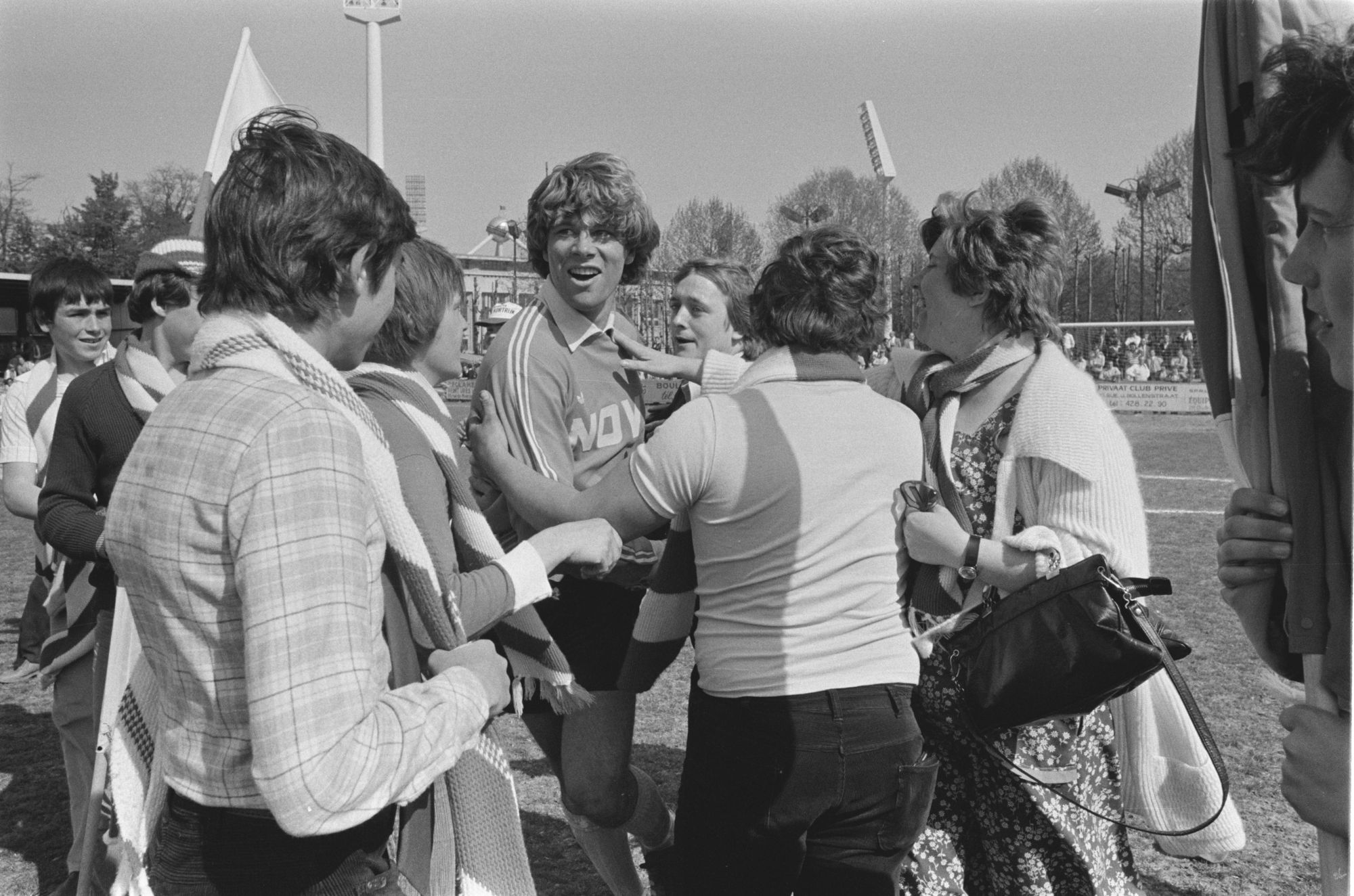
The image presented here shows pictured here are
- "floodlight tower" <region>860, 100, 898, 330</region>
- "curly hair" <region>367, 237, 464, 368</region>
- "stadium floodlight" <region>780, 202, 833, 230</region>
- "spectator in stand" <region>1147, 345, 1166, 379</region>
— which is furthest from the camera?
"spectator in stand" <region>1147, 345, 1166, 379</region>

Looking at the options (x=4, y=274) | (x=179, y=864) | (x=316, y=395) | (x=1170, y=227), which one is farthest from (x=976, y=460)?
(x=1170, y=227)

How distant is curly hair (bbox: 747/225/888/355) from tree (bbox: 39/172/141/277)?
57.5m

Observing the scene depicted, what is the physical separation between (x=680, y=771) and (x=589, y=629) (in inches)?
78.7

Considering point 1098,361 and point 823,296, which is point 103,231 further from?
point 823,296

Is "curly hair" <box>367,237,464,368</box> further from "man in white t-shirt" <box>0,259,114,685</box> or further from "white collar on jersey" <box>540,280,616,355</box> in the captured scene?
"man in white t-shirt" <box>0,259,114,685</box>

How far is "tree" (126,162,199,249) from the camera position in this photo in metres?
59.7

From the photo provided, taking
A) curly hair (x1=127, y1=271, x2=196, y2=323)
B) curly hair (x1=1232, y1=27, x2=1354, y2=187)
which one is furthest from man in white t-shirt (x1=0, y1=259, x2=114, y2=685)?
curly hair (x1=1232, y1=27, x2=1354, y2=187)

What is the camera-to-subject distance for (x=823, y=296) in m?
2.58

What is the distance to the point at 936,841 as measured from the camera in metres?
2.95

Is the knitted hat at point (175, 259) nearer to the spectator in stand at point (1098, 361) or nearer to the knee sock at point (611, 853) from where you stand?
the knee sock at point (611, 853)

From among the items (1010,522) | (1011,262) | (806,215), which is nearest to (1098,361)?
(806,215)

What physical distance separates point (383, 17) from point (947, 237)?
19869 mm

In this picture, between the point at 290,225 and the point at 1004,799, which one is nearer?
the point at 290,225

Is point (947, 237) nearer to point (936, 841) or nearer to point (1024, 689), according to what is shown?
point (1024, 689)
